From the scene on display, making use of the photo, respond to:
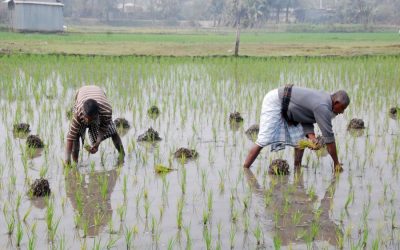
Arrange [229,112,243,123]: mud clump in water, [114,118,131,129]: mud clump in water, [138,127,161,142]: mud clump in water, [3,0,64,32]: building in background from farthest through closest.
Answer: [3,0,64,32]: building in background < [229,112,243,123]: mud clump in water < [114,118,131,129]: mud clump in water < [138,127,161,142]: mud clump in water

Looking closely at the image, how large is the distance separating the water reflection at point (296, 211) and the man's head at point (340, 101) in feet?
2.13

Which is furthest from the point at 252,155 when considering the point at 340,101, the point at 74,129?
the point at 74,129

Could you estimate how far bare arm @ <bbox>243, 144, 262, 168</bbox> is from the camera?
205 inches

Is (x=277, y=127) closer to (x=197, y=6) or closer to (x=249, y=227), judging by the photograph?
(x=249, y=227)

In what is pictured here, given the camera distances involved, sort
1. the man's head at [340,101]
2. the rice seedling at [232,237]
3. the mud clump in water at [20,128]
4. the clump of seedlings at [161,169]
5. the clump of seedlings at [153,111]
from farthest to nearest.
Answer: the clump of seedlings at [153,111]
the mud clump in water at [20,128]
the clump of seedlings at [161,169]
the man's head at [340,101]
the rice seedling at [232,237]

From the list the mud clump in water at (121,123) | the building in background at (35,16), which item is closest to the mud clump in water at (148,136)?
the mud clump in water at (121,123)

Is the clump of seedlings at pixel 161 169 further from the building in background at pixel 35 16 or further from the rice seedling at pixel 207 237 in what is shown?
the building in background at pixel 35 16

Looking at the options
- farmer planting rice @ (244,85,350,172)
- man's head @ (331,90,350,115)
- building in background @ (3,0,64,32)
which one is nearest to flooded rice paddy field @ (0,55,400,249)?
farmer planting rice @ (244,85,350,172)

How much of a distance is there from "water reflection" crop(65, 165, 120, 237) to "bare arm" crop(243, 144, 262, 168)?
114 cm

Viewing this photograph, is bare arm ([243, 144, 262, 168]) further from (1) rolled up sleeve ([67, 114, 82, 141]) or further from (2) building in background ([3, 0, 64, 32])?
(2) building in background ([3, 0, 64, 32])

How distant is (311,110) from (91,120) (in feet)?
5.79

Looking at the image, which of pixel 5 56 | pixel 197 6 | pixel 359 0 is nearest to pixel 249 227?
pixel 5 56

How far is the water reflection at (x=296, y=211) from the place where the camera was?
3693 mm

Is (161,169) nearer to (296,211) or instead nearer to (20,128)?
(296,211)
